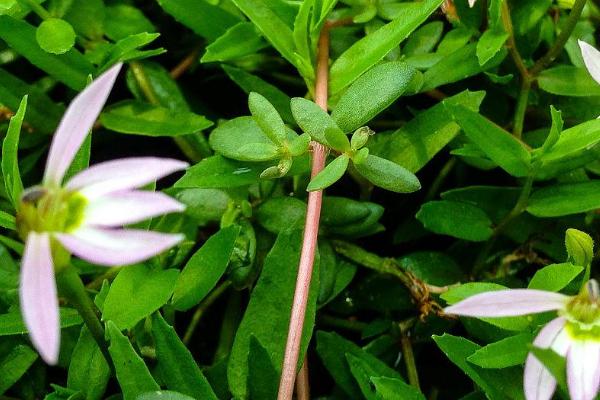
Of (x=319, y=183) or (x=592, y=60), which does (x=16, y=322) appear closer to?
(x=319, y=183)

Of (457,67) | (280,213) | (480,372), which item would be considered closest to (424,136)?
(457,67)

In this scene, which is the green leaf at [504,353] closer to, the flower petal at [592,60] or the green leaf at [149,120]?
the flower petal at [592,60]

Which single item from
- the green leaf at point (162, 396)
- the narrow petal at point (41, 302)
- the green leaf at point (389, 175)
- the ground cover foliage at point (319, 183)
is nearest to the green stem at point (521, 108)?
the ground cover foliage at point (319, 183)

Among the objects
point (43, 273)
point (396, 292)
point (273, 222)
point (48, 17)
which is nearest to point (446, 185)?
point (396, 292)

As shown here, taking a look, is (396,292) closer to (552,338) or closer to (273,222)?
(273,222)

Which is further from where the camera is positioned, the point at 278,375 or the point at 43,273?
the point at 278,375

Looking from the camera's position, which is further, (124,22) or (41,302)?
(124,22)
